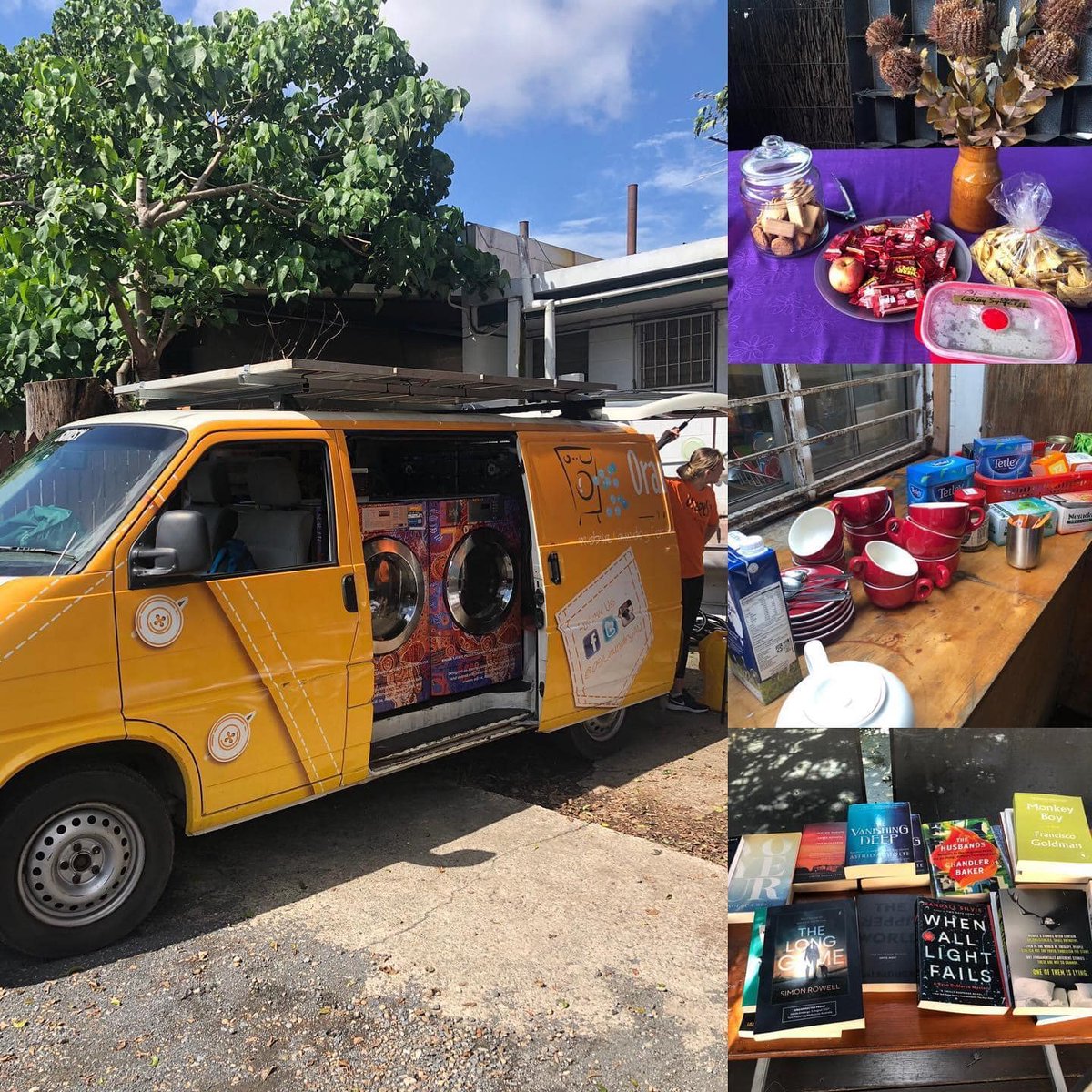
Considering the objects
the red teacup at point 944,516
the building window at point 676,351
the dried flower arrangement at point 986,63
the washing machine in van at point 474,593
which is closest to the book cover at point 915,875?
the red teacup at point 944,516

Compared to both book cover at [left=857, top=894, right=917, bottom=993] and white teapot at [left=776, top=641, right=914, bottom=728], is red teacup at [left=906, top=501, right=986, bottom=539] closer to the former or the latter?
white teapot at [left=776, top=641, right=914, bottom=728]

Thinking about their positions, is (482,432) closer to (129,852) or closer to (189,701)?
(189,701)

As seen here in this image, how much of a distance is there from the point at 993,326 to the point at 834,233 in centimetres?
28

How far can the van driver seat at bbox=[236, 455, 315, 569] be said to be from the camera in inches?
192

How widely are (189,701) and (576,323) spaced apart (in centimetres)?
931

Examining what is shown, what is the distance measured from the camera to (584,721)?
20.2ft

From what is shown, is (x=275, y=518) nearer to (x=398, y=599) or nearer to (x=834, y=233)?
(x=398, y=599)

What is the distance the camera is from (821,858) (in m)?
1.82

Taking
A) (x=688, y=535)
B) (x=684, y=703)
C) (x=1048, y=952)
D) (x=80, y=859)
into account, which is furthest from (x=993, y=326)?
(x=684, y=703)

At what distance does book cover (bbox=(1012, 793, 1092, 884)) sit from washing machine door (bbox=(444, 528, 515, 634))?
400 cm

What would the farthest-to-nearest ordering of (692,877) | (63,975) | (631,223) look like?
1. (631,223)
2. (692,877)
3. (63,975)

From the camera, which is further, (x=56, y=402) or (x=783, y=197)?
(x=56, y=402)

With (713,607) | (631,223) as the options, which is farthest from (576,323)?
(713,607)

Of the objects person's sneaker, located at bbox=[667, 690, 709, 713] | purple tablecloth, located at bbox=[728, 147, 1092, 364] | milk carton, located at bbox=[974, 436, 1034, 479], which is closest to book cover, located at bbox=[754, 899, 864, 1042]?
milk carton, located at bbox=[974, 436, 1034, 479]
